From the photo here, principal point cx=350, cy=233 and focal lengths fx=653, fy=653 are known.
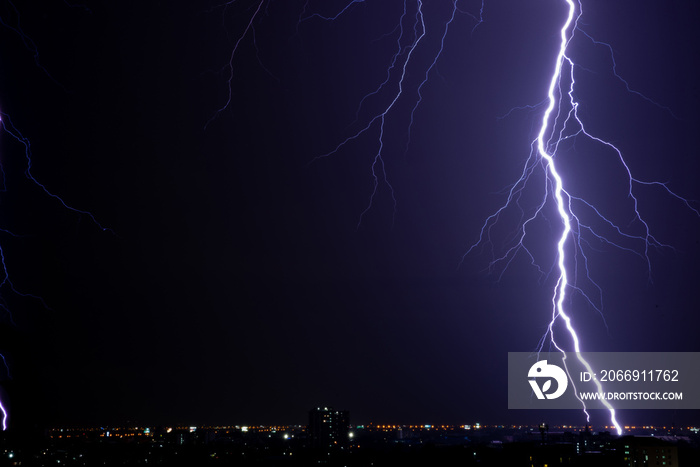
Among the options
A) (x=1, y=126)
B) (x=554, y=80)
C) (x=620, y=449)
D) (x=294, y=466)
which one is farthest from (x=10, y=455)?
(x=620, y=449)

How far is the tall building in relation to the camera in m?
34.5

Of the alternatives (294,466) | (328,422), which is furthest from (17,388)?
(328,422)

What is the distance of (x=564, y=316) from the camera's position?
41.4 feet

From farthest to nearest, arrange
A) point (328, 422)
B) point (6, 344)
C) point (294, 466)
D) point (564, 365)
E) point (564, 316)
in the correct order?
point (328, 422) → point (294, 466) → point (564, 365) → point (564, 316) → point (6, 344)

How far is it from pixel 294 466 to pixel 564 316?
9.61 meters

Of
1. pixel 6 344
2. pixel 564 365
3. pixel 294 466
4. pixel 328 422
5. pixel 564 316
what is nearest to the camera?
pixel 6 344

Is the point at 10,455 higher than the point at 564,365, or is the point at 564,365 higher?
the point at 564,365

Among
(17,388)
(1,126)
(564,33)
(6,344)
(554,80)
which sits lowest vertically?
(17,388)

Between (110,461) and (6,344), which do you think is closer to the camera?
(6,344)

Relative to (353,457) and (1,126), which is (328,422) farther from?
(1,126)

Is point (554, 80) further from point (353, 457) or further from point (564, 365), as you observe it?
point (353, 457)

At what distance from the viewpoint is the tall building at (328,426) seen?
34.5 metres

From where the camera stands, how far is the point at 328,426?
115 ft

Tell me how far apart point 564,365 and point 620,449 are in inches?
388
